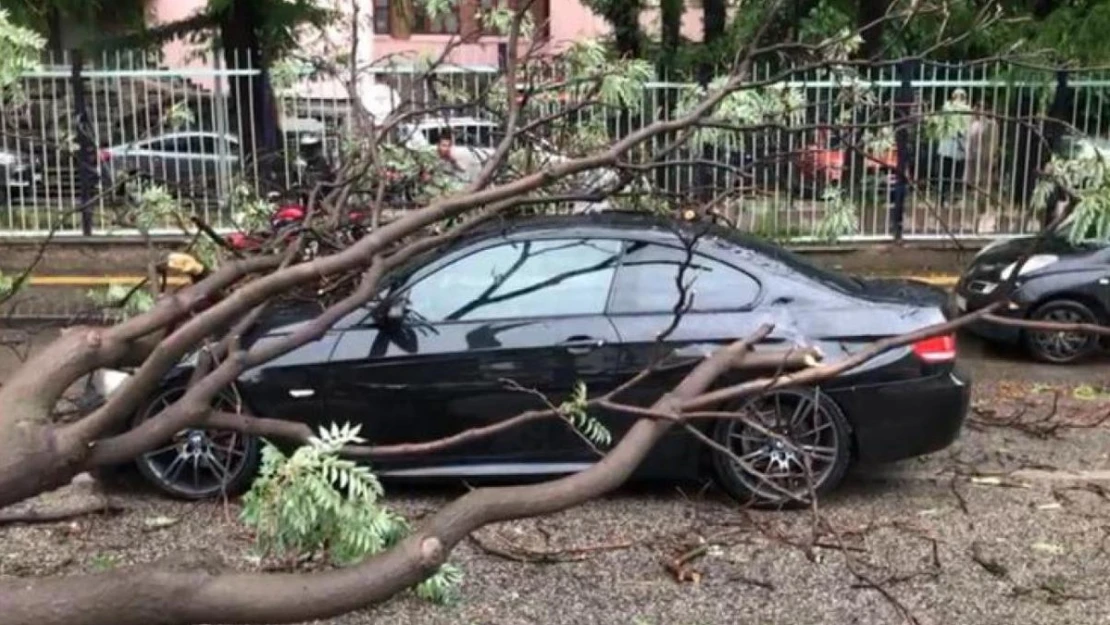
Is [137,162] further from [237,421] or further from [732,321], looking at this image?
[237,421]

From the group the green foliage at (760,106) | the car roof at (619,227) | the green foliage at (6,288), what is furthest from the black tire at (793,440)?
the green foliage at (6,288)

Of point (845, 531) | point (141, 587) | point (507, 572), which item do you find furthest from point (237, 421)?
point (845, 531)

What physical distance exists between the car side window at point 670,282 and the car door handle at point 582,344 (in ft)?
0.61

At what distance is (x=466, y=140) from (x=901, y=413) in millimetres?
3150

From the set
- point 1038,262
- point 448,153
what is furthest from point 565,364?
point 1038,262

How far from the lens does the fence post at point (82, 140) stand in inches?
473

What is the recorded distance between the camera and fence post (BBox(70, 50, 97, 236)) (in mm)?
12023

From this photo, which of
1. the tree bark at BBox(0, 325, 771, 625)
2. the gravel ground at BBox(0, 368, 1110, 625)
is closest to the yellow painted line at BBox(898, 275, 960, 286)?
the gravel ground at BBox(0, 368, 1110, 625)

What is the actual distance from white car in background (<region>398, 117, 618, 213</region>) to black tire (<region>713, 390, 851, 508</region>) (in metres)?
1.63

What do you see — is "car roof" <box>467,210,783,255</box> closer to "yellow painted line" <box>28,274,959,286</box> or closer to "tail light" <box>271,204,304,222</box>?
"tail light" <box>271,204,304,222</box>

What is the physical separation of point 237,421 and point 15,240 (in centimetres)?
1043

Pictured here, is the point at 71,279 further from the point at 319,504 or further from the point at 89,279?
the point at 319,504

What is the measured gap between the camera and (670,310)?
6309 millimetres

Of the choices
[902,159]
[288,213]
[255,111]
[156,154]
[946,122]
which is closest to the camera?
[946,122]
